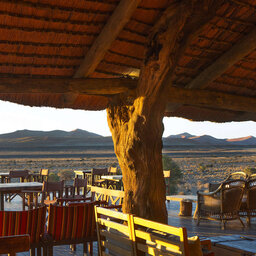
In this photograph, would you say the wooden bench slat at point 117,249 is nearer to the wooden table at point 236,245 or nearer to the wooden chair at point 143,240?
the wooden chair at point 143,240

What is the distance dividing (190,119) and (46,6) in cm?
493

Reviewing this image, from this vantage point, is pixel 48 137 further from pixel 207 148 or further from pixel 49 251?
pixel 49 251

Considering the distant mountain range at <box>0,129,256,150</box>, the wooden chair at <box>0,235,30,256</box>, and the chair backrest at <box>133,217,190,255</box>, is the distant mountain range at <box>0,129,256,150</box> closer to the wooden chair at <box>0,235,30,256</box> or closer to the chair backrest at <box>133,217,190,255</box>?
the chair backrest at <box>133,217,190,255</box>

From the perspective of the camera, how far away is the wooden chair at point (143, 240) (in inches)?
83.2

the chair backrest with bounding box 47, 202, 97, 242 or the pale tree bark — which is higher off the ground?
the pale tree bark

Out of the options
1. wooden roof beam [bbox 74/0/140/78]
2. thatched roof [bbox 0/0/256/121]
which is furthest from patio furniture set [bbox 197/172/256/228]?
wooden roof beam [bbox 74/0/140/78]

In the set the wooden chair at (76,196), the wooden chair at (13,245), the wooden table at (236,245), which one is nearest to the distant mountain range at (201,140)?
the wooden chair at (76,196)

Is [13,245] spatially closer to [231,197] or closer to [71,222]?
[71,222]

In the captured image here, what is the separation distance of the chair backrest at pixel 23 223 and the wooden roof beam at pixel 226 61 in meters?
4.09

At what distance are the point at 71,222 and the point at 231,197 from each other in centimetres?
363

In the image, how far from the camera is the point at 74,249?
4980mm

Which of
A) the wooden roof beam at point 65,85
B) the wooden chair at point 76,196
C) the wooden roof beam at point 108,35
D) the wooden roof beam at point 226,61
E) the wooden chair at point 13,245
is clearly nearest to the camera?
the wooden chair at point 13,245

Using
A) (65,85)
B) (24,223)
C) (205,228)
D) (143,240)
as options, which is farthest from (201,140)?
(143,240)

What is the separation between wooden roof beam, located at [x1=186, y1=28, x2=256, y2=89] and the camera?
19.0 feet
